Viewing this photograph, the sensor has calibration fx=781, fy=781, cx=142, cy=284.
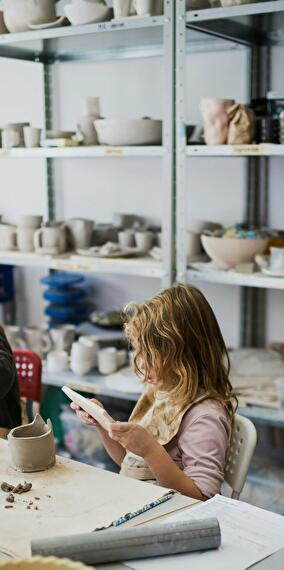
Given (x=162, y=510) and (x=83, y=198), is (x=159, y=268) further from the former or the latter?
(x=162, y=510)

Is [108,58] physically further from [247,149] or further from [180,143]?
[247,149]

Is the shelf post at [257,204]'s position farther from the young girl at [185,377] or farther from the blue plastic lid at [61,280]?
the young girl at [185,377]

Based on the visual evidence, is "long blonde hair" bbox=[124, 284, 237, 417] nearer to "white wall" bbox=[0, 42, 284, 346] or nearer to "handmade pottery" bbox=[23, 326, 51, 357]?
"white wall" bbox=[0, 42, 284, 346]

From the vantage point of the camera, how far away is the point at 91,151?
2.93 metres

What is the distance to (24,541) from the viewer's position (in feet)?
4.54

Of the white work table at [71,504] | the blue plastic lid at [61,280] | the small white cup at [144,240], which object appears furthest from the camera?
the blue plastic lid at [61,280]

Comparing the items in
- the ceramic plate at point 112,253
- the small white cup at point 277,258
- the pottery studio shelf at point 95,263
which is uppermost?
the small white cup at point 277,258

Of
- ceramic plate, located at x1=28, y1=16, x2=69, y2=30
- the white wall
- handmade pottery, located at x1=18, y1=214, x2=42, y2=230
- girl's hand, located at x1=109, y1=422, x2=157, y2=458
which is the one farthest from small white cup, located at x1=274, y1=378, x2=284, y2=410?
ceramic plate, located at x1=28, y1=16, x2=69, y2=30

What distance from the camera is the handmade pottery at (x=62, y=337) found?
330 centimetres

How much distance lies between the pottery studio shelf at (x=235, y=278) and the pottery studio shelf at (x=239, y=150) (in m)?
0.41

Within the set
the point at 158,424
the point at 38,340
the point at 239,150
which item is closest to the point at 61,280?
the point at 38,340

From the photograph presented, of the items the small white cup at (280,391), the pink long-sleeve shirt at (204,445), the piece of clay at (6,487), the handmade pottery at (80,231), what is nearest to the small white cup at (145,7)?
the handmade pottery at (80,231)

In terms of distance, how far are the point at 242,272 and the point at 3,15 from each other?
141cm

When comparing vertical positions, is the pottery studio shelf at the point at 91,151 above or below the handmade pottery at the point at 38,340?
above
